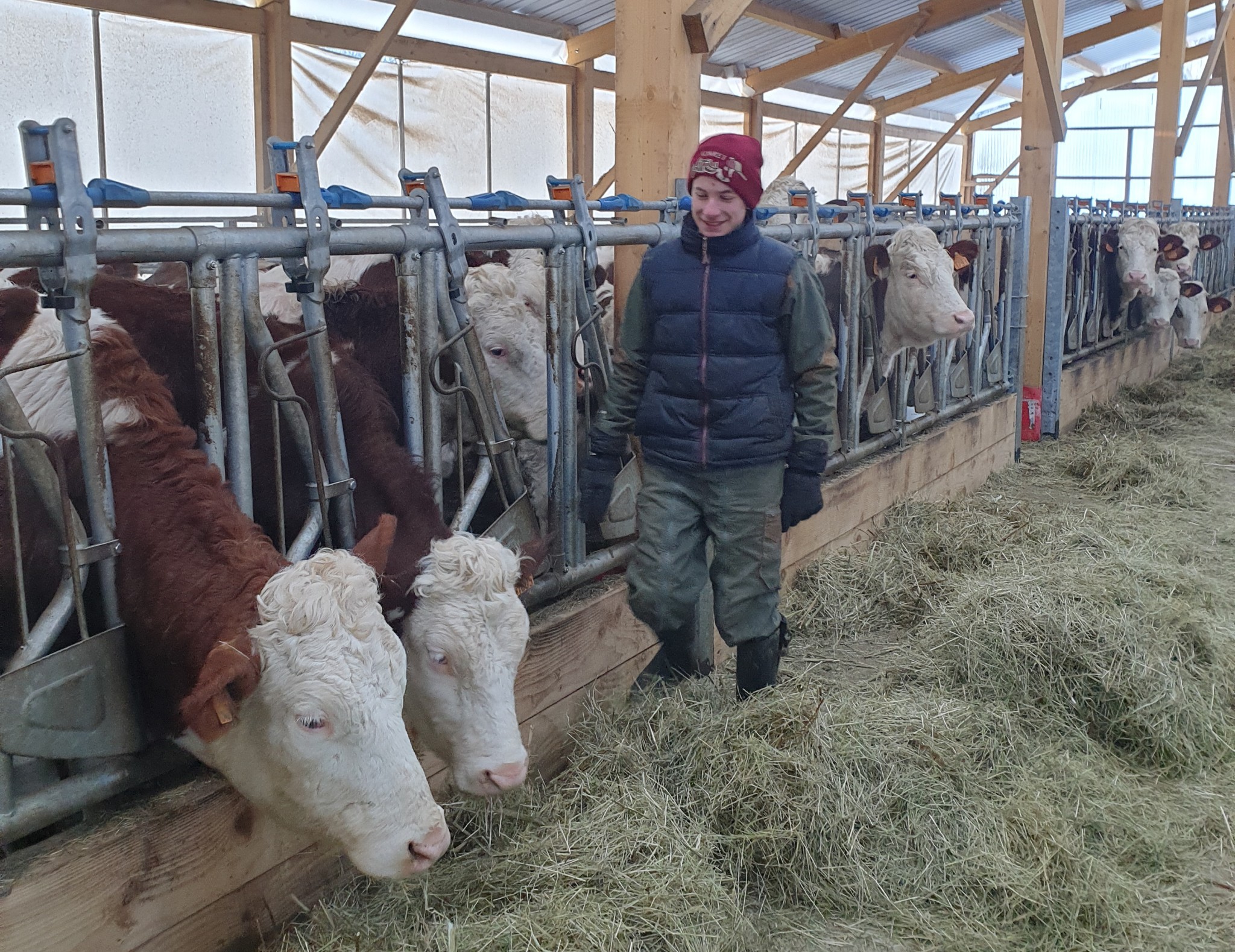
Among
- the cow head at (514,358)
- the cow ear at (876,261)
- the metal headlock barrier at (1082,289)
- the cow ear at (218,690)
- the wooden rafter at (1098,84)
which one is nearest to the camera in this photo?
the cow ear at (218,690)

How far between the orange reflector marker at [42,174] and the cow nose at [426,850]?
1.37 metres

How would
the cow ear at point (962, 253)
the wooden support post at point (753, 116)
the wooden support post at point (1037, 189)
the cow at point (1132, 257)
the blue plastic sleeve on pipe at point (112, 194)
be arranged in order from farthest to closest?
the wooden support post at point (753, 116) → the cow at point (1132, 257) → the wooden support post at point (1037, 189) → the cow ear at point (962, 253) → the blue plastic sleeve on pipe at point (112, 194)

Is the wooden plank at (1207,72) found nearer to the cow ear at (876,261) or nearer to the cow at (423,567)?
the cow ear at (876,261)

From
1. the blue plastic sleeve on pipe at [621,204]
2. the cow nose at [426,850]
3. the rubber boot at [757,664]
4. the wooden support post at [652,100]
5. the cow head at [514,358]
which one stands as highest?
the wooden support post at [652,100]

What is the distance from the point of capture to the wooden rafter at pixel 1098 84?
67.3ft

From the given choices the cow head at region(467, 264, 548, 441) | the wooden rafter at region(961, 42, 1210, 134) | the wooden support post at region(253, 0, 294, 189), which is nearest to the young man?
the cow head at region(467, 264, 548, 441)

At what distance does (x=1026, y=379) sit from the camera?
27.7 ft

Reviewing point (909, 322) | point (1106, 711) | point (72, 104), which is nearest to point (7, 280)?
point (1106, 711)

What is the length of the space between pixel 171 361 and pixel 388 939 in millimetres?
1507

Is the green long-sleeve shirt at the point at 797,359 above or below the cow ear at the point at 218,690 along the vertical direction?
above

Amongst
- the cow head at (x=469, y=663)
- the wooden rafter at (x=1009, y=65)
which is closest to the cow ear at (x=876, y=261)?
the cow head at (x=469, y=663)

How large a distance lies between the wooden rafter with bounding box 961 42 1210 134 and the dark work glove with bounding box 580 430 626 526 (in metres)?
18.9

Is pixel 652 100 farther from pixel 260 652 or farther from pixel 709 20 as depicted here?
pixel 260 652

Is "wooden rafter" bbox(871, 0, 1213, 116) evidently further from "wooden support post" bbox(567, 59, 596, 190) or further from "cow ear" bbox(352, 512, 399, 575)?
"cow ear" bbox(352, 512, 399, 575)
